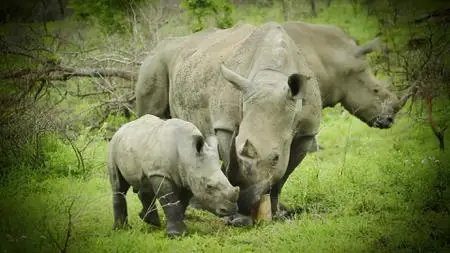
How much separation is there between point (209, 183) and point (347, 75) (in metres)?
5.28

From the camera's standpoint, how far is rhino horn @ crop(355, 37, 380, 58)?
10195mm

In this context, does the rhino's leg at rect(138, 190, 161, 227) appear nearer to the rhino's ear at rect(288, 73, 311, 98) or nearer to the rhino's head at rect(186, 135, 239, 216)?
the rhino's head at rect(186, 135, 239, 216)

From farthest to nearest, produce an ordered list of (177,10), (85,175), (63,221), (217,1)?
(177,10)
(217,1)
(85,175)
(63,221)

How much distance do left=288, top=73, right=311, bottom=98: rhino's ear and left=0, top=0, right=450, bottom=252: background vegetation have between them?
128 cm

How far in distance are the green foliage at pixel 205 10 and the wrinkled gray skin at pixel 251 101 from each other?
14.6 ft

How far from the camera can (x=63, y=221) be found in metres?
6.29

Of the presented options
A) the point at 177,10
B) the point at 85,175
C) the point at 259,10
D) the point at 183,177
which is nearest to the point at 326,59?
the point at 85,175

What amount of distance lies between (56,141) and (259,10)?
1142 cm

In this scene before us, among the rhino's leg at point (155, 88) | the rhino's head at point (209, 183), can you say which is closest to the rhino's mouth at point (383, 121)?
the rhino's leg at point (155, 88)

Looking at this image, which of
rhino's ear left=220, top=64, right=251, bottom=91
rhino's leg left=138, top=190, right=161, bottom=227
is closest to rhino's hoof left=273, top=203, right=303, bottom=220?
rhino's leg left=138, top=190, right=161, bottom=227

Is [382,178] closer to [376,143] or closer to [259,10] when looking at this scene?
[376,143]

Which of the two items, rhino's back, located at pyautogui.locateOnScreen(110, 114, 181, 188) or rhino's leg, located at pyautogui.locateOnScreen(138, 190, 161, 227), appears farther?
rhino's leg, located at pyautogui.locateOnScreen(138, 190, 161, 227)

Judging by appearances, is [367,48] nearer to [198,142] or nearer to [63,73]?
[198,142]

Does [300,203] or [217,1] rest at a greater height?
[217,1]
